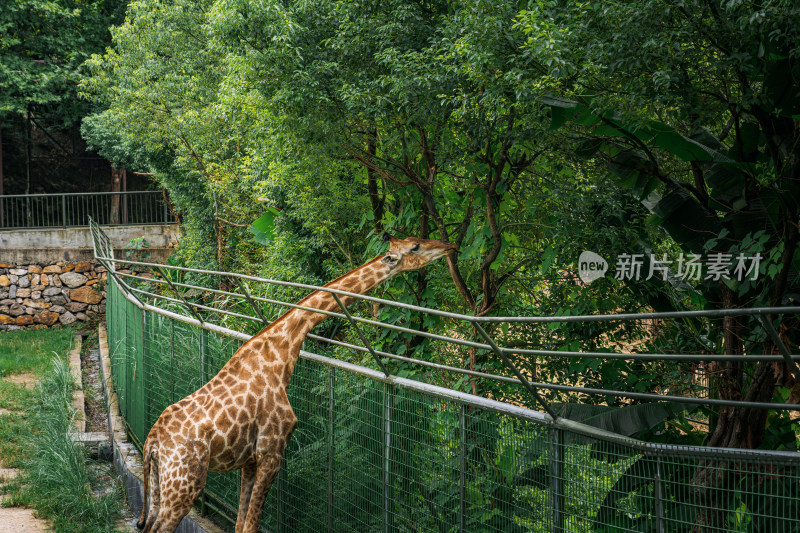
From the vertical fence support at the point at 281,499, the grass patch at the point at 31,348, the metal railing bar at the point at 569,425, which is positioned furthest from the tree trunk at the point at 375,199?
the grass patch at the point at 31,348

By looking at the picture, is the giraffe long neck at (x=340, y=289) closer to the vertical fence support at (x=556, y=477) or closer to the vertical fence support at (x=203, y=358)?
the vertical fence support at (x=203, y=358)

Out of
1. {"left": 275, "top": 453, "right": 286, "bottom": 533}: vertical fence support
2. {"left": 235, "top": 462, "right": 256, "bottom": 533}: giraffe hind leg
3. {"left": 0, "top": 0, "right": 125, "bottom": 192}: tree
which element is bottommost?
{"left": 275, "top": 453, "right": 286, "bottom": 533}: vertical fence support

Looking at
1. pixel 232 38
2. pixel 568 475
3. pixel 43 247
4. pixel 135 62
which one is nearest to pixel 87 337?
pixel 43 247

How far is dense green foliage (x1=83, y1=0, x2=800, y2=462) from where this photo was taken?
5207 mm

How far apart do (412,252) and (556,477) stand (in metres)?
2.21

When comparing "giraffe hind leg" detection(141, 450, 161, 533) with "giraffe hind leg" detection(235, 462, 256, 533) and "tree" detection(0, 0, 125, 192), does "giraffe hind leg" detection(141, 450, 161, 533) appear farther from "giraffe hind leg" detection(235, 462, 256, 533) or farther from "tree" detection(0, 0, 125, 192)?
"tree" detection(0, 0, 125, 192)

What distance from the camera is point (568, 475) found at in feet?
13.3

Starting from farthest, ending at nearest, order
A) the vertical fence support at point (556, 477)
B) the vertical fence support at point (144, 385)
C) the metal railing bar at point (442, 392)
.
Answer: the vertical fence support at point (144, 385) → the metal railing bar at point (442, 392) → the vertical fence support at point (556, 477)

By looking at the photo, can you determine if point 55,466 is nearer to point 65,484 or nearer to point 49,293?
point 65,484

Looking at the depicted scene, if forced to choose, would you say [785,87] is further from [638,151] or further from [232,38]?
[232,38]

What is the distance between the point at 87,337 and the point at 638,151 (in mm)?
16611

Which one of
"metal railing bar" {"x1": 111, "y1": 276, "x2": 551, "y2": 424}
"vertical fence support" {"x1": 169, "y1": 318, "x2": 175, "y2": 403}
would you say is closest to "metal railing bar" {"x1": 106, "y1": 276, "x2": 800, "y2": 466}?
"metal railing bar" {"x1": 111, "y1": 276, "x2": 551, "y2": 424}

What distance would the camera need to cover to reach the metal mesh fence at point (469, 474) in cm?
385

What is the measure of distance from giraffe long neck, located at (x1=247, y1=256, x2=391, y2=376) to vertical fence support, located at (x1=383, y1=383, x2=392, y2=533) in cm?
87
